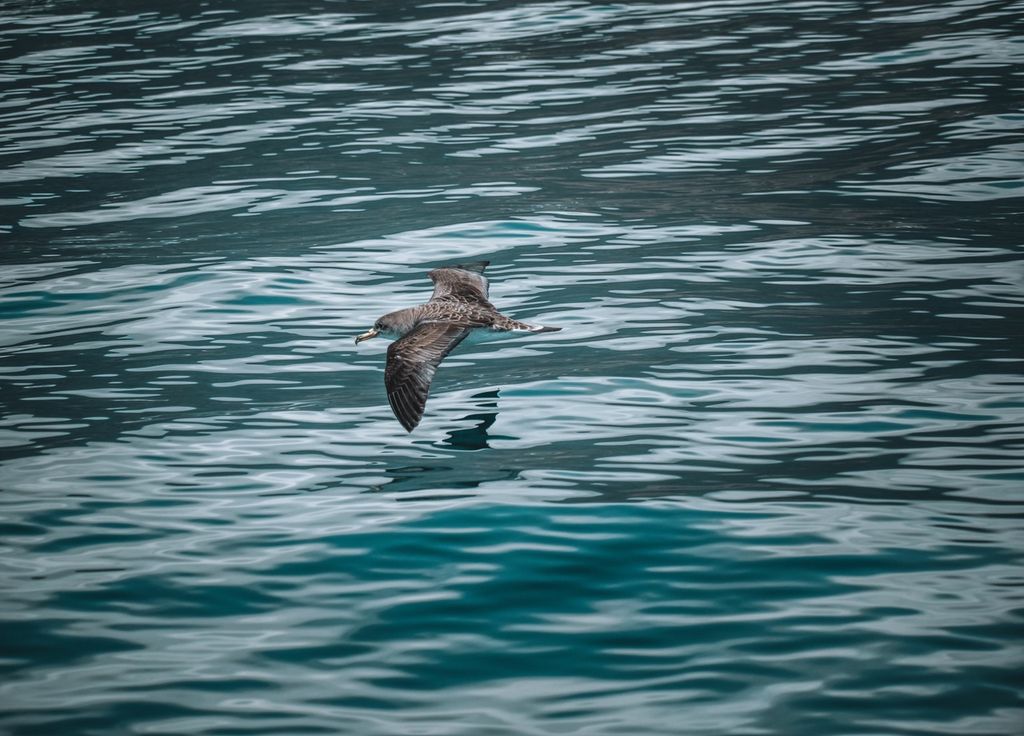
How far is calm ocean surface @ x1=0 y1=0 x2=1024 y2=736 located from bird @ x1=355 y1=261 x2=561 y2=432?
40 centimetres

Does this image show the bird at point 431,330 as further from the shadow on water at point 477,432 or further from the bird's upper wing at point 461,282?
the shadow on water at point 477,432

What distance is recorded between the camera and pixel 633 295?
36.9 ft

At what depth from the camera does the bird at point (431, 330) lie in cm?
834

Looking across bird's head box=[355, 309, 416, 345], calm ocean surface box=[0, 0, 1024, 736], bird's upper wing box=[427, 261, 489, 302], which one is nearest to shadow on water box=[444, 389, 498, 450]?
calm ocean surface box=[0, 0, 1024, 736]

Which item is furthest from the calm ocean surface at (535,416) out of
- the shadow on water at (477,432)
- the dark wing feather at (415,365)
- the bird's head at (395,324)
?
the bird's head at (395,324)

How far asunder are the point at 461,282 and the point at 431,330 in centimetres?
139

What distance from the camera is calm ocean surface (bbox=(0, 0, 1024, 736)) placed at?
546 centimetres

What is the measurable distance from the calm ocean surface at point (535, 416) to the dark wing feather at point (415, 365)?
12.9 inches

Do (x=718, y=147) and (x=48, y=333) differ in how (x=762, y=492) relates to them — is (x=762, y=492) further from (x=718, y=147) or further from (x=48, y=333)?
(x=718, y=147)

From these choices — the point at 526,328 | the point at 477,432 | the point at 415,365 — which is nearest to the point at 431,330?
the point at 415,365

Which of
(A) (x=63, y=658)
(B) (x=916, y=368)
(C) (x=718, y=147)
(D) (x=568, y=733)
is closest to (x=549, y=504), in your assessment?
(D) (x=568, y=733)

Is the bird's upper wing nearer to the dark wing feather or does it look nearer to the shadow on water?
the dark wing feather

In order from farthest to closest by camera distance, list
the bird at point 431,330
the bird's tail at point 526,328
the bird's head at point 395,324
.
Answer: the bird's head at point 395,324
the bird's tail at point 526,328
the bird at point 431,330

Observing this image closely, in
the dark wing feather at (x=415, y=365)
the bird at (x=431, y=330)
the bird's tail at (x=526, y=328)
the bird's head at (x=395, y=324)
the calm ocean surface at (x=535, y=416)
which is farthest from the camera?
the bird's head at (x=395, y=324)
